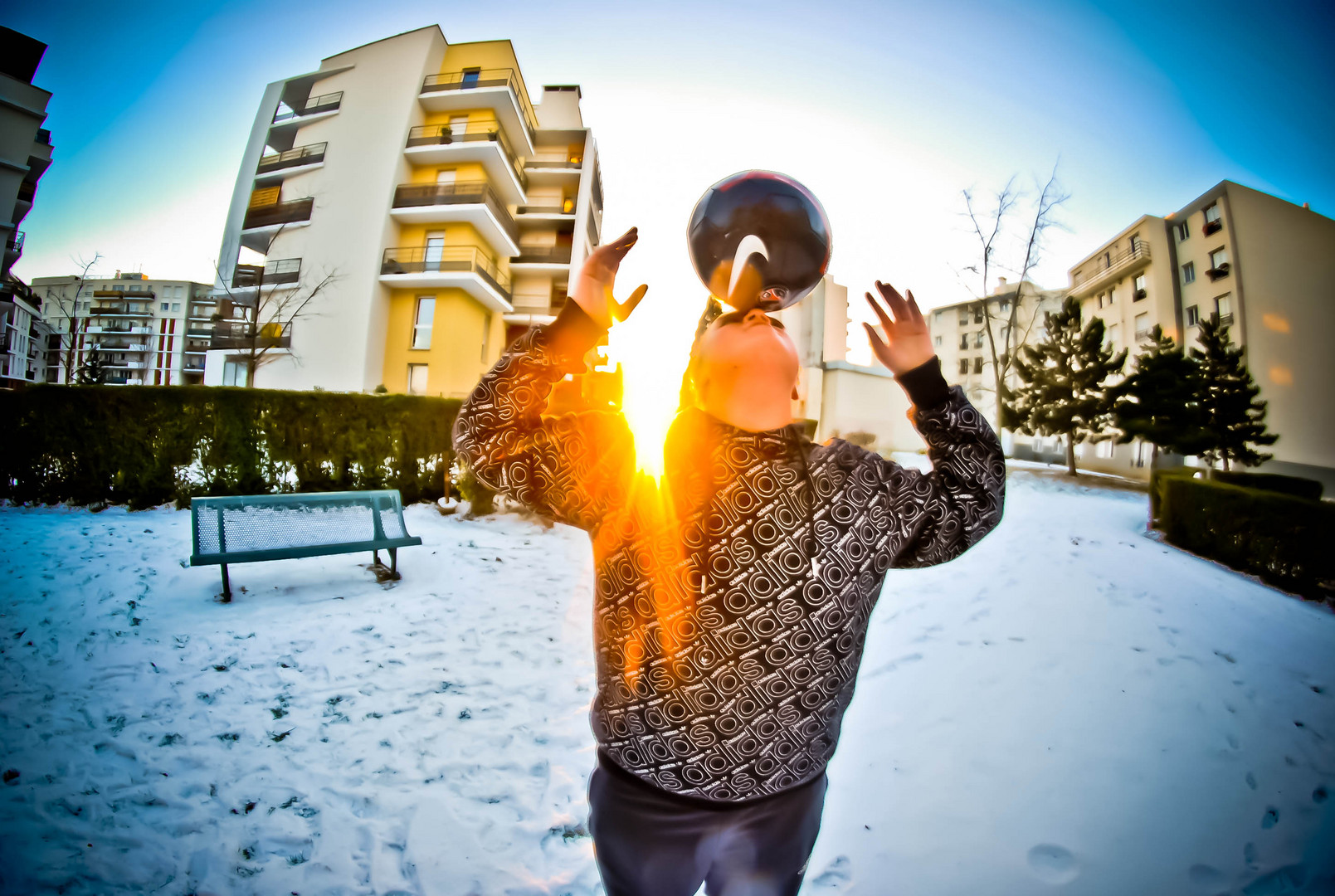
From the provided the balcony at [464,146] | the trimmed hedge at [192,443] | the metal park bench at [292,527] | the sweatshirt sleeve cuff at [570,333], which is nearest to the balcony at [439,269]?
the balcony at [464,146]

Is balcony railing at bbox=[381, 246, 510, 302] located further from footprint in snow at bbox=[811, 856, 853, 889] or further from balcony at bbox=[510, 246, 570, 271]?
footprint in snow at bbox=[811, 856, 853, 889]

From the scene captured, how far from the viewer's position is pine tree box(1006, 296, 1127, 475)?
48.6 ft

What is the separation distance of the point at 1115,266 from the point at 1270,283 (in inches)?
210

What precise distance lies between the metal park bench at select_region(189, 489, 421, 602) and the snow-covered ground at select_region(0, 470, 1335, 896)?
1.32ft

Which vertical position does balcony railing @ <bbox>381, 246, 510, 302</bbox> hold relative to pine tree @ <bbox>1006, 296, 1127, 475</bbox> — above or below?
above

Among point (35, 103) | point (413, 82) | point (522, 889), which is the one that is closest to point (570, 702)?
point (522, 889)

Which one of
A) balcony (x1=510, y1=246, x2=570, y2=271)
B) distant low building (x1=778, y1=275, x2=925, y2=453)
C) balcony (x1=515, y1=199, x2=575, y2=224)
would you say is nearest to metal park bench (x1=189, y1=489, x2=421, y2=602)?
distant low building (x1=778, y1=275, x2=925, y2=453)

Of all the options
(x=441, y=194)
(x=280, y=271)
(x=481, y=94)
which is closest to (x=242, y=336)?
(x=280, y=271)

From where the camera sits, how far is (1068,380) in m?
15.7

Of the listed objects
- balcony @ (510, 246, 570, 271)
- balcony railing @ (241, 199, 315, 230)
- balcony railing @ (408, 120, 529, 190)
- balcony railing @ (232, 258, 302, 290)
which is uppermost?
balcony railing @ (408, 120, 529, 190)

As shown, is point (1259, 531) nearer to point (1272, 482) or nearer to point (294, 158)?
point (1272, 482)

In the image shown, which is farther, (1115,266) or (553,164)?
(553,164)

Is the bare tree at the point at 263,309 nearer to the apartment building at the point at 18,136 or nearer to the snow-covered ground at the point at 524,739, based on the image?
the apartment building at the point at 18,136

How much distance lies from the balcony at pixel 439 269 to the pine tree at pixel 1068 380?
71.6ft
